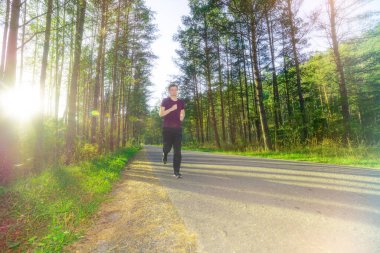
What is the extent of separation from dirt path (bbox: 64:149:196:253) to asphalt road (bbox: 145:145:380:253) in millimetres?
164

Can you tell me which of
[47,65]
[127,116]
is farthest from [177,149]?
[127,116]

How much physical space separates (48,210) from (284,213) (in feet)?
10.7

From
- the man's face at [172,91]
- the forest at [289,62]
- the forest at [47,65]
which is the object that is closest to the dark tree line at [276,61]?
the forest at [289,62]

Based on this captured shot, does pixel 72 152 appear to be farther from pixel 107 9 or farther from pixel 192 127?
pixel 192 127

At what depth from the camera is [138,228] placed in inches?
99.2

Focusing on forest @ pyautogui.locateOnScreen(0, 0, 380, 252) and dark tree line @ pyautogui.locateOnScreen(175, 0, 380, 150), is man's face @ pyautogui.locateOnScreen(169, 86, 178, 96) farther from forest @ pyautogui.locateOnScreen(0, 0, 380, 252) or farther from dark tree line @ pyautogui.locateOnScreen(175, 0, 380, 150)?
dark tree line @ pyautogui.locateOnScreen(175, 0, 380, 150)

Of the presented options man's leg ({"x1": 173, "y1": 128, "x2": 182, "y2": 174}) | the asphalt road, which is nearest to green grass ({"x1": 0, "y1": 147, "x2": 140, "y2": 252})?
the asphalt road

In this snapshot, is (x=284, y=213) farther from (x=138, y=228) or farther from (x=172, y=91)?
(x=172, y=91)

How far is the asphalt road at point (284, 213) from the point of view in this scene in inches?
73.9

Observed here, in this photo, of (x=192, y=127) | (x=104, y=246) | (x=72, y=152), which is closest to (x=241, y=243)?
(x=104, y=246)

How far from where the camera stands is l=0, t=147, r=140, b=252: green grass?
240 cm

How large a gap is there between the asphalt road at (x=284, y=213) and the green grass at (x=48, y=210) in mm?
1354

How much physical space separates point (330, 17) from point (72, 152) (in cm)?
1547

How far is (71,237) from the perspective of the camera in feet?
8.00
